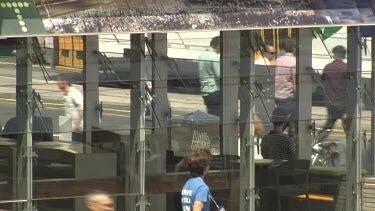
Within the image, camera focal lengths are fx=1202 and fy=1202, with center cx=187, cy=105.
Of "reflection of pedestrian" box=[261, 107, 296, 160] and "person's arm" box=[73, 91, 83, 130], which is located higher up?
"person's arm" box=[73, 91, 83, 130]

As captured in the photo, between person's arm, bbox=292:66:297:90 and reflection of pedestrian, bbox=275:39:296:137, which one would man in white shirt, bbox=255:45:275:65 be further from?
person's arm, bbox=292:66:297:90

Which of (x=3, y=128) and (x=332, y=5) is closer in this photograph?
(x=3, y=128)

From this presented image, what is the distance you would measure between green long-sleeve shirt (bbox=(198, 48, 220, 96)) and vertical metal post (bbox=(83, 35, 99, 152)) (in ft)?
3.96

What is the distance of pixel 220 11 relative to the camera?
498 inches

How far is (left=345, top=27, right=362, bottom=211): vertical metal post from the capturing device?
13859mm

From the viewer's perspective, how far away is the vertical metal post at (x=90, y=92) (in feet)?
41.1

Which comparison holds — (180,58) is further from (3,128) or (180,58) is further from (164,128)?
(3,128)

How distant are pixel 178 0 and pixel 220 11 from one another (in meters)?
0.49

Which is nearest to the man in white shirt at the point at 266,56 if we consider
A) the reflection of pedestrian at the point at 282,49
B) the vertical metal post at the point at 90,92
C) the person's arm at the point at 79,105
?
the reflection of pedestrian at the point at 282,49

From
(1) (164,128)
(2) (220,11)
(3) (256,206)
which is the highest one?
(2) (220,11)

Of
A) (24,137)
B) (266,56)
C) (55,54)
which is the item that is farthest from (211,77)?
(24,137)

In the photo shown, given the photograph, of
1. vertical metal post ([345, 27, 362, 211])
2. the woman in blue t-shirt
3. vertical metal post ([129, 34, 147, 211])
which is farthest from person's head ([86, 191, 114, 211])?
vertical metal post ([345, 27, 362, 211])

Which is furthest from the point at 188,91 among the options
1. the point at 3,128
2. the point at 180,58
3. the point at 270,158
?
the point at 3,128

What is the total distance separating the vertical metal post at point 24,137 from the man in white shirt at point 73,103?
388 millimetres
